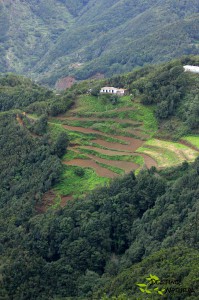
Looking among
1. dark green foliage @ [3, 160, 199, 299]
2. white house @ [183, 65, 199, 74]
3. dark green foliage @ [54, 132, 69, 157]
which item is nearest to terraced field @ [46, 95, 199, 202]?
dark green foliage @ [54, 132, 69, 157]

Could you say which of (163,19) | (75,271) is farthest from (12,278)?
(163,19)

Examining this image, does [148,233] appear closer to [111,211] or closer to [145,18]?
[111,211]

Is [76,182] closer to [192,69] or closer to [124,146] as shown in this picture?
[124,146]

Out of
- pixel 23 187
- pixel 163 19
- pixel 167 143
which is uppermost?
pixel 163 19

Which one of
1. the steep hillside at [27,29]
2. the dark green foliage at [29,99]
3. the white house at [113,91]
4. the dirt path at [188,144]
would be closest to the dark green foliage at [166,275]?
the dirt path at [188,144]

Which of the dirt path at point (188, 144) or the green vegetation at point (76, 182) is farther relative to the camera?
the dirt path at point (188, 144)

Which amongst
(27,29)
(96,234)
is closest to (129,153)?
(96,234)

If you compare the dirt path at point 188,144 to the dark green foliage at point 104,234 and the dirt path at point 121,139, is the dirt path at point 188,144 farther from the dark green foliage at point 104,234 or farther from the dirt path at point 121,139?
the dark green foliage at point 104,234
